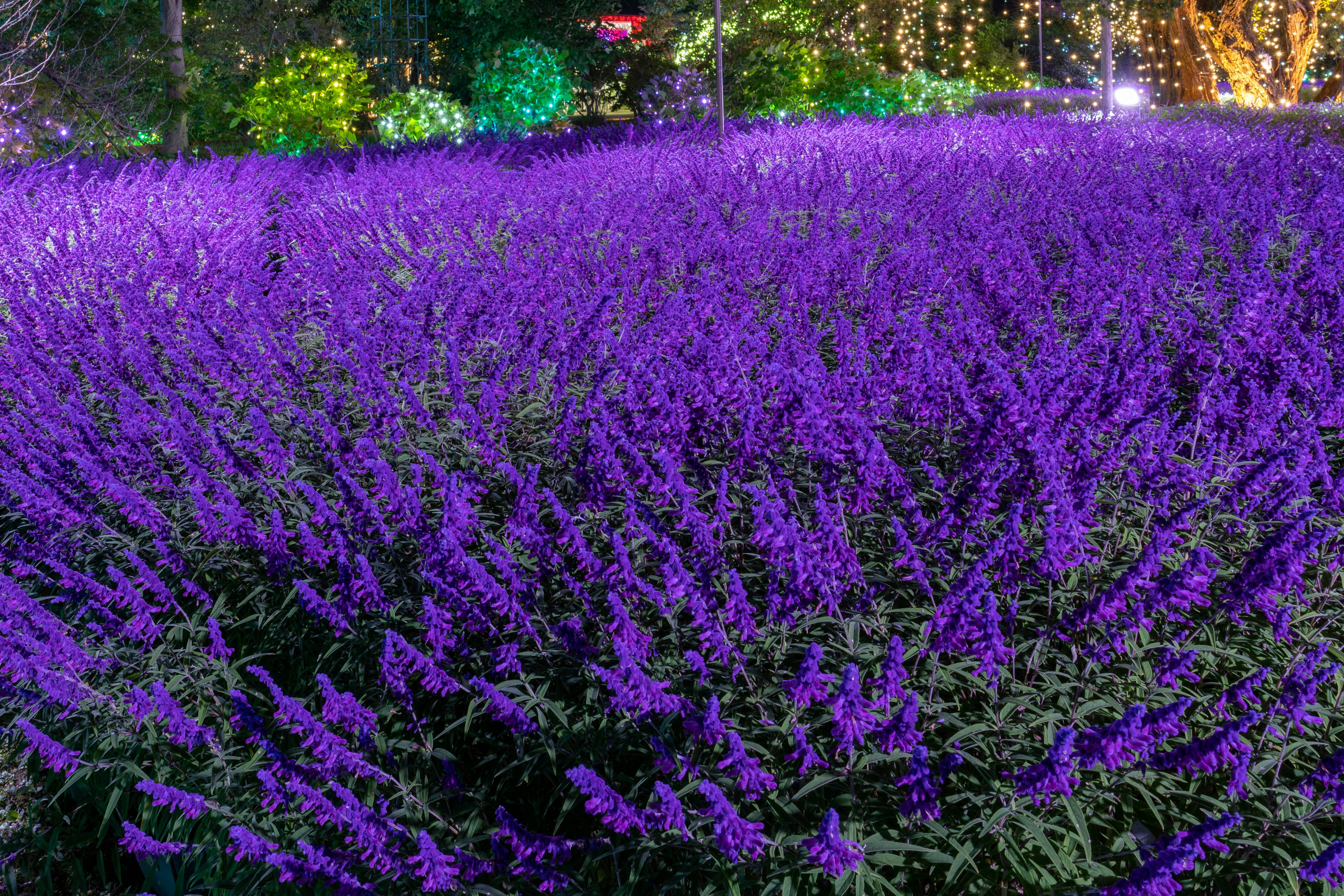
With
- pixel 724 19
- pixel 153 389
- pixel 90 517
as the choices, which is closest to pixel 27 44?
pixel 153 389

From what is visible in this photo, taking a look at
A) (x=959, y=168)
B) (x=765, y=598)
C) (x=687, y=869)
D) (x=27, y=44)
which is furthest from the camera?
(x=27, y=44)

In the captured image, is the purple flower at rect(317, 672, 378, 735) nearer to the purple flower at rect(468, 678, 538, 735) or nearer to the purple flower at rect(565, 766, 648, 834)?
the purple flower at rect(468, 678, 538, 735)

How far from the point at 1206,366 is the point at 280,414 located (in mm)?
3502

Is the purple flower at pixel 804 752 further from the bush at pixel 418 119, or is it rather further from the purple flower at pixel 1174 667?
the bush at pixel 418 119

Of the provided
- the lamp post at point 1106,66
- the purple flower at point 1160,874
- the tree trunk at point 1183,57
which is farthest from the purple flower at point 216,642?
the tree trunk at point 1183,57

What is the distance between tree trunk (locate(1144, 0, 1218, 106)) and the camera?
2795cm

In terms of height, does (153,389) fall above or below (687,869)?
above

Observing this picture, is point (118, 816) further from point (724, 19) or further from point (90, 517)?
point (724, 19)

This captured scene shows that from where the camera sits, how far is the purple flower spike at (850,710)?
6.04ft

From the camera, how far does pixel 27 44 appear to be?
12305 mm

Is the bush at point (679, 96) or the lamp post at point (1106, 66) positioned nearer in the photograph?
the bush at point (679, 96)

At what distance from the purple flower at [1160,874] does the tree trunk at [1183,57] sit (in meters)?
28.7

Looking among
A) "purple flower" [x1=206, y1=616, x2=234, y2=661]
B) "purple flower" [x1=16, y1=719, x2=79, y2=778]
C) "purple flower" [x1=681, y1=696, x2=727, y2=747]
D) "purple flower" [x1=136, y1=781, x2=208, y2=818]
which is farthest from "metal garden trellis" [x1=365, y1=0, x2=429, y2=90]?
"purple flower" [x1=681, y1=696, x2=727, y2=747]

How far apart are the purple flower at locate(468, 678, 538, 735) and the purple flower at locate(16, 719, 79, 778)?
103cm
